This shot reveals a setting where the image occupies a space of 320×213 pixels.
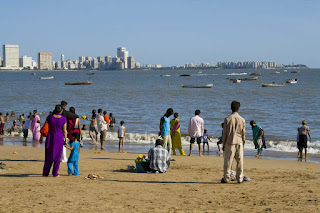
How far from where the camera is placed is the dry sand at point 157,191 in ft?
26.1

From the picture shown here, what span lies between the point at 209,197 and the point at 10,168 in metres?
5.95

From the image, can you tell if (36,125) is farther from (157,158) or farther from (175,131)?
(157,158)

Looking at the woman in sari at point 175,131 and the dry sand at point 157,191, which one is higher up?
the woman in sari at point 175,131

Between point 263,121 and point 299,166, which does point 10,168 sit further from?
point 263,121

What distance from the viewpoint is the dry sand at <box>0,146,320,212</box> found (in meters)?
7.96

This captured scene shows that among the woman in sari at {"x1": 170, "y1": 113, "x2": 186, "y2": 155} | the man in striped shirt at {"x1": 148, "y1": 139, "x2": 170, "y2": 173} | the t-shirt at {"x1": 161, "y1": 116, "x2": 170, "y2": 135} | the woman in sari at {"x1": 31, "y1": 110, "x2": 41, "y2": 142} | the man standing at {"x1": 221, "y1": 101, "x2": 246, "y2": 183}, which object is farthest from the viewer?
the woman in sari at {"x1": 31, "y1": 110, "x2": 41, "y2": 142}

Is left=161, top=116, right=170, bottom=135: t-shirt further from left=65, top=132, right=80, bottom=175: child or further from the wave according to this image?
the wave

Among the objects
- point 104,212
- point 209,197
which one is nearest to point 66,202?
point 104,212

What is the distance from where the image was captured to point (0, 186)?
9.65m

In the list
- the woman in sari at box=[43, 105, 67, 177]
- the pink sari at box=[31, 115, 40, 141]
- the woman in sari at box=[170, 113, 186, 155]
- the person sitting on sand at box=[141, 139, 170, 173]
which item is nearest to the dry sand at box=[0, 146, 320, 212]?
the person sitting on sand at box=[141, 139, 170, 173]

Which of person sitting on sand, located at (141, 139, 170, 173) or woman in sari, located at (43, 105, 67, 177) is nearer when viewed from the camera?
woman in sari, located at (43, 105, 67, 177)

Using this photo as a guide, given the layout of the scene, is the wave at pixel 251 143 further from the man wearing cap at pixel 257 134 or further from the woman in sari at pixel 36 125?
the man wearing cap at pixel 257 134

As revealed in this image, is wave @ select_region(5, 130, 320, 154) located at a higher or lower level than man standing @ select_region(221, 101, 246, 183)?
lower

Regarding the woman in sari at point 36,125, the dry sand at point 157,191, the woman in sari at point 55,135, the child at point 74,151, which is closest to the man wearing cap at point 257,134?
the dry sand at point 157,191
